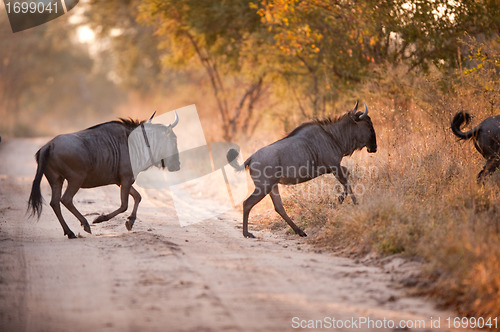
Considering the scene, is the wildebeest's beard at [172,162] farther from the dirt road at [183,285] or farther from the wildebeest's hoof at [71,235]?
the wildebeest's hoof at [71,235]

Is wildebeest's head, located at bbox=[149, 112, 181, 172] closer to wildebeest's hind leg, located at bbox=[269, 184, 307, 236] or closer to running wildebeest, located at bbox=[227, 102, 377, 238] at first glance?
running wildebeest, located at bbox=[227, 102, 377, 238]

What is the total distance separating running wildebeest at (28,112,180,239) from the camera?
7547 mm

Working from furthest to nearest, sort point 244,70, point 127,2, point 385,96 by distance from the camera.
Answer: point 127,2, point 244,70, point 385,96

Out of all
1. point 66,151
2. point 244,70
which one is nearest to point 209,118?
point 244,70

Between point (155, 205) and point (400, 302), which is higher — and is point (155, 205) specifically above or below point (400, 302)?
below

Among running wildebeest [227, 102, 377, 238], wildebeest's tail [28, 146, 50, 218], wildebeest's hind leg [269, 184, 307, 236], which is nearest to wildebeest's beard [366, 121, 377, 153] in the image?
running wildebeest [227, 102, 377, 238]

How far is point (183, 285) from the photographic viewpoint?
16.7 feet

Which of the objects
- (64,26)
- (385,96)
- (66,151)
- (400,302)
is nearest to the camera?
(400,302)

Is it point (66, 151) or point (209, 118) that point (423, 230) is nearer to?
point (66, 151)

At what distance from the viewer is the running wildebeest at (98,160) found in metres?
7.55

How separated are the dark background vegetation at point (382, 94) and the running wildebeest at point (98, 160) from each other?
2480mm

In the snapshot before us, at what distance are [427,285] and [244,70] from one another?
1284 cm

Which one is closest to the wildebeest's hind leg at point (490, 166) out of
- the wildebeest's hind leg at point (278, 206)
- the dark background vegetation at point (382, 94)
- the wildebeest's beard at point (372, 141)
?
the dark background vegetation at point (382, 94)

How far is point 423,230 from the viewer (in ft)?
20.0
